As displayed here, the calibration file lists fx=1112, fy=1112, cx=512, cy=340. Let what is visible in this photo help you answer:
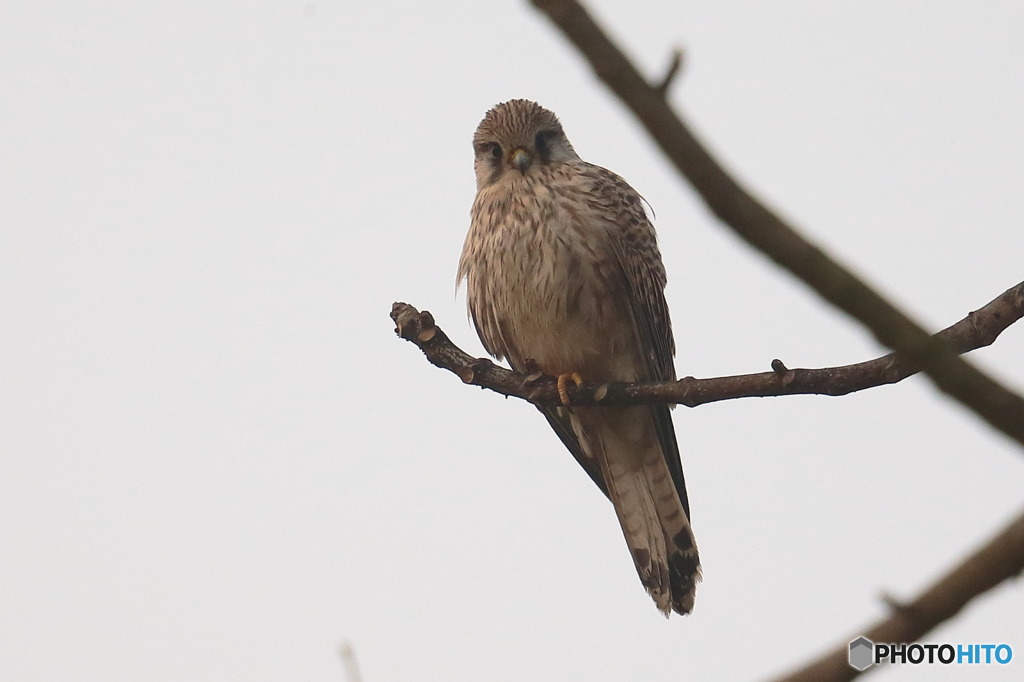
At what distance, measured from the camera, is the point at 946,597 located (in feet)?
4.46

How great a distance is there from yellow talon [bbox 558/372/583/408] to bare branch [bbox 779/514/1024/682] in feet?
9.78

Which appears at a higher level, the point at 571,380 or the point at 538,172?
the point at 538,172

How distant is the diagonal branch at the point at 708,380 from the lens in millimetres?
2844

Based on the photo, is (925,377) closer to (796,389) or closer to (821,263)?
(821,263)

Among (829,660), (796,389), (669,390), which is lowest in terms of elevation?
(829,660)

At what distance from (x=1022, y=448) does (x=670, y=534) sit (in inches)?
144

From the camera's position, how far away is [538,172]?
16.3 feet

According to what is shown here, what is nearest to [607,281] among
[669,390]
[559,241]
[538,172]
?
[559,241]

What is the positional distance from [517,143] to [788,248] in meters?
3.85

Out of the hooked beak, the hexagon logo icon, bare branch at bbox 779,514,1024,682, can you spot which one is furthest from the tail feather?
bare branch at bbox 779,514,1024,682

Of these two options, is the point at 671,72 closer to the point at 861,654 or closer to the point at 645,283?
the point at 861,654

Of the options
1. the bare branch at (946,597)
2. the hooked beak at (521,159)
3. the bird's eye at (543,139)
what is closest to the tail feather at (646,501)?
the hooked beak at (521,159)

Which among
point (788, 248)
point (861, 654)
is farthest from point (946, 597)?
point (788, 248)

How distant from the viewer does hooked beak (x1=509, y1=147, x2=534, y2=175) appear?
4957mm
